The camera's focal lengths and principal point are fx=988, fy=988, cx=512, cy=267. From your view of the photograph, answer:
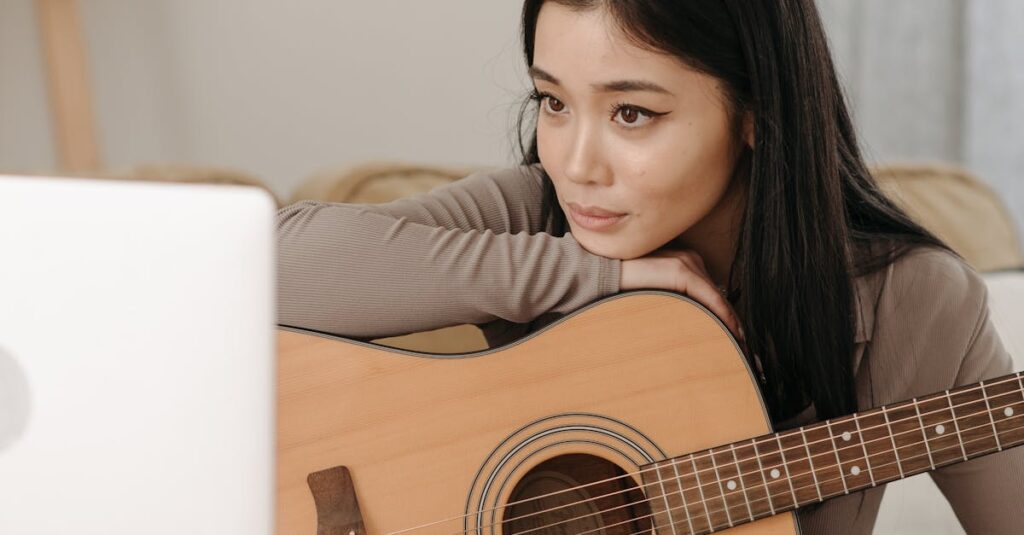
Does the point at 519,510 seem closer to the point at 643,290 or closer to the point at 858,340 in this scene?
the point at 643,290

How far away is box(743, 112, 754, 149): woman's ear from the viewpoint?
83 centimetres

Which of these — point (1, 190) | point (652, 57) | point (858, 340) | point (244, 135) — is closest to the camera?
point (1, 190)

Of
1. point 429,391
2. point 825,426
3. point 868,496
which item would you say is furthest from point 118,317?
point 868,496

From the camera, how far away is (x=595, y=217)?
0.84 meters

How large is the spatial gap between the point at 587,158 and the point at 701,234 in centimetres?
15

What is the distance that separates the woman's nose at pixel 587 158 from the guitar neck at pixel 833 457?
0.79 ft

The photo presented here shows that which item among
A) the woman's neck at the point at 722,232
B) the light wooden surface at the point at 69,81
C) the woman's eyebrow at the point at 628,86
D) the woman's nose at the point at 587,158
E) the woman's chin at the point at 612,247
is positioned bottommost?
the woman's chin at the point at 612,247

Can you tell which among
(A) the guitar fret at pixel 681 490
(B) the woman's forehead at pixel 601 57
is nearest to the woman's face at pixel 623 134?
(B) the woman's forehead at pixel 601 57

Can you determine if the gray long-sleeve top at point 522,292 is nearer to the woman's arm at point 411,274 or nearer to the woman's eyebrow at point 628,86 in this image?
the woman's arm at point 411,274

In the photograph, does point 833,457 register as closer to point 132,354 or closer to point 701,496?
point 701,496

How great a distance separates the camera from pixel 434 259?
82 cm

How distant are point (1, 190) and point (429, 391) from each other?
16.1 inches

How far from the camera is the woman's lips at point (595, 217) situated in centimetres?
84

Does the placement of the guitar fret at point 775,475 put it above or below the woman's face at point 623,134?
below
